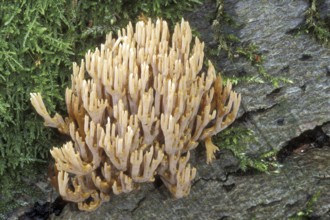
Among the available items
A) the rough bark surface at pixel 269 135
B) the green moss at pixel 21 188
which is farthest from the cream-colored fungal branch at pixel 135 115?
the green moss at pixel 21 188

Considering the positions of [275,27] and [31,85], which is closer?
[31,85]

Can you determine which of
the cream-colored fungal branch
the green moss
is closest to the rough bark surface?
the cream-colored fungal branch

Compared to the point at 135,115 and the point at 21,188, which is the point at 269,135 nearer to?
the point at 135,115

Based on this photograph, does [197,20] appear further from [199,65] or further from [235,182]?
[235,182]

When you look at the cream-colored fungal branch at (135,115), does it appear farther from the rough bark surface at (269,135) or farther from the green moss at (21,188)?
the green moss at (21,188)

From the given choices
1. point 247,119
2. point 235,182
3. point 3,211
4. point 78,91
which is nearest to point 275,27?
point 247,119

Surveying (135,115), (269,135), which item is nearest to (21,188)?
(135,115)
